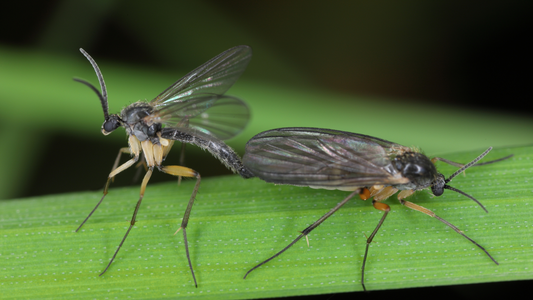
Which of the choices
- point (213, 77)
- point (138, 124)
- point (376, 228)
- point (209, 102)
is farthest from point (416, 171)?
point (138, 124)

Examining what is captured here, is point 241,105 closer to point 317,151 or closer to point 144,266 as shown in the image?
point 317,151

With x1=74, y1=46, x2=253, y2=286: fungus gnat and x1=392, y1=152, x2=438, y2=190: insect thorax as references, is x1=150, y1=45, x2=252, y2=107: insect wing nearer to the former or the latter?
x1=74, y1=46, x2=253, y2=286: fungus gnat

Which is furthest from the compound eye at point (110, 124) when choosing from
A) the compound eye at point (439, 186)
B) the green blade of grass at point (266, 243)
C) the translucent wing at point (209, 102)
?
the compound eye at point (439, 186)

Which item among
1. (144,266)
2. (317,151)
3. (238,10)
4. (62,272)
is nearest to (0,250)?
(62,272)

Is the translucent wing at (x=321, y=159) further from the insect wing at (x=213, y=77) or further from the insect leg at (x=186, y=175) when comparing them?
the insect wing at (x=213, y=77)

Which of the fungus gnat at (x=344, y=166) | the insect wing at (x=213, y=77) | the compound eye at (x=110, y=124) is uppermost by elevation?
the insect wing at (x=213, y=77)

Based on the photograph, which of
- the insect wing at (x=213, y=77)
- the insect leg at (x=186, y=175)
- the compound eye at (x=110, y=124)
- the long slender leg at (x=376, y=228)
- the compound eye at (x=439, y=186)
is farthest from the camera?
the insect wing at (x=213, y=77)

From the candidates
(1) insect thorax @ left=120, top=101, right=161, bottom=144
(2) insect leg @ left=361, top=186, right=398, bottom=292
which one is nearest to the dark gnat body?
(1) insect thorax @ left=120, top=101, right=161, bottom=144
